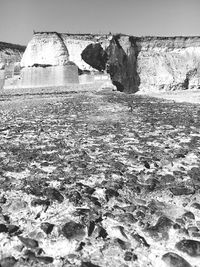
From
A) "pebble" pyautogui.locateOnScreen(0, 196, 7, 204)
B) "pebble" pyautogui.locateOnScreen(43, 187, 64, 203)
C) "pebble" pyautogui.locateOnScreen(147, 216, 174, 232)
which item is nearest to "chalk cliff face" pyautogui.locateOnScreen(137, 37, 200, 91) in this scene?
"pebble" pyautogui.locateOnScreen(43, 187, 64, 203)

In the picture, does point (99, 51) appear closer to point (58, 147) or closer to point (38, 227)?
point (58, 147)

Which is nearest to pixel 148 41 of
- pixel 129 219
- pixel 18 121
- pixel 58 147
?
pixel 18 121

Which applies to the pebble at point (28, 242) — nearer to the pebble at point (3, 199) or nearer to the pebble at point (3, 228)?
the pebble at point (3, 228)

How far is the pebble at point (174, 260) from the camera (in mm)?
3382

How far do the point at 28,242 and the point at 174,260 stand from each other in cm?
130

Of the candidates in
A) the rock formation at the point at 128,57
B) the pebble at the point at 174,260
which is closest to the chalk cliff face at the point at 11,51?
the rock formation at the point at 128,57

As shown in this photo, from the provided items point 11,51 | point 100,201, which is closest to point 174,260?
point 100,201

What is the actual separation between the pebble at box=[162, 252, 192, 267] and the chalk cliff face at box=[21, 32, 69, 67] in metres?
38.8

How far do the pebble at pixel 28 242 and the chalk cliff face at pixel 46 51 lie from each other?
38.5 meters

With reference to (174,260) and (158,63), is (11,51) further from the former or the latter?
(174,260)

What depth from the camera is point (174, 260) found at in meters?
3.43

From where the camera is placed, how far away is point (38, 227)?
158 inches

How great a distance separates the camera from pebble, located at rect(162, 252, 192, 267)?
3382mm

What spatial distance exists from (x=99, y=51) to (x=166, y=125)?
1434 inches
